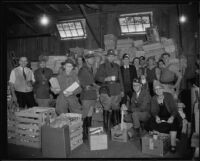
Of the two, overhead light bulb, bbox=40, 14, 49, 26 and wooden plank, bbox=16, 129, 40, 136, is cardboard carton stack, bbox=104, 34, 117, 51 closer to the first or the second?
overhead light bulb, bbox=40, 14, 49, 26

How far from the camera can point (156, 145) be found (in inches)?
174

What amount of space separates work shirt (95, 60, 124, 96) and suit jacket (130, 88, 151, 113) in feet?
1.69

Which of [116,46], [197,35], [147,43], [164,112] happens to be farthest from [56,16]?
[197,35]

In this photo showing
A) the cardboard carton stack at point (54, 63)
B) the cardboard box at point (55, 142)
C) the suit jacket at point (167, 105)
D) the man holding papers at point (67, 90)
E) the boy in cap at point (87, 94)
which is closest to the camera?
the cardboard box at point (55, 142)

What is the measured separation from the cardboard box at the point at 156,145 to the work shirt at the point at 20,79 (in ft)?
10.1

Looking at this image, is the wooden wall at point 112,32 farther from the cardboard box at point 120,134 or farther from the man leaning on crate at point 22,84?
the man leaning on crate at point 22,84

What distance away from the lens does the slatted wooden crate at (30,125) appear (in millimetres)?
4977

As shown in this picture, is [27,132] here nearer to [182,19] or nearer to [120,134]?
[120,134]

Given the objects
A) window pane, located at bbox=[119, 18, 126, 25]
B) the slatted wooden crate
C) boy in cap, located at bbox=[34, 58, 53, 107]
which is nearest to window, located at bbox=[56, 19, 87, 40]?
window pane, located at bbox=[119, 18, 126, 25]

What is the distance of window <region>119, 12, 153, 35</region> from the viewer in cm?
922

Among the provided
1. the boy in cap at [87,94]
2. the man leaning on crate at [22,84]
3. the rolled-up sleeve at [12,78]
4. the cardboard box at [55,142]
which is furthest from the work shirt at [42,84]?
the cardboard box at [55,142]

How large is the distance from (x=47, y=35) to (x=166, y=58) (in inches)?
222

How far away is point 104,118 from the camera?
6.02 m

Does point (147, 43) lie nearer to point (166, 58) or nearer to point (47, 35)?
point (166, 58)
